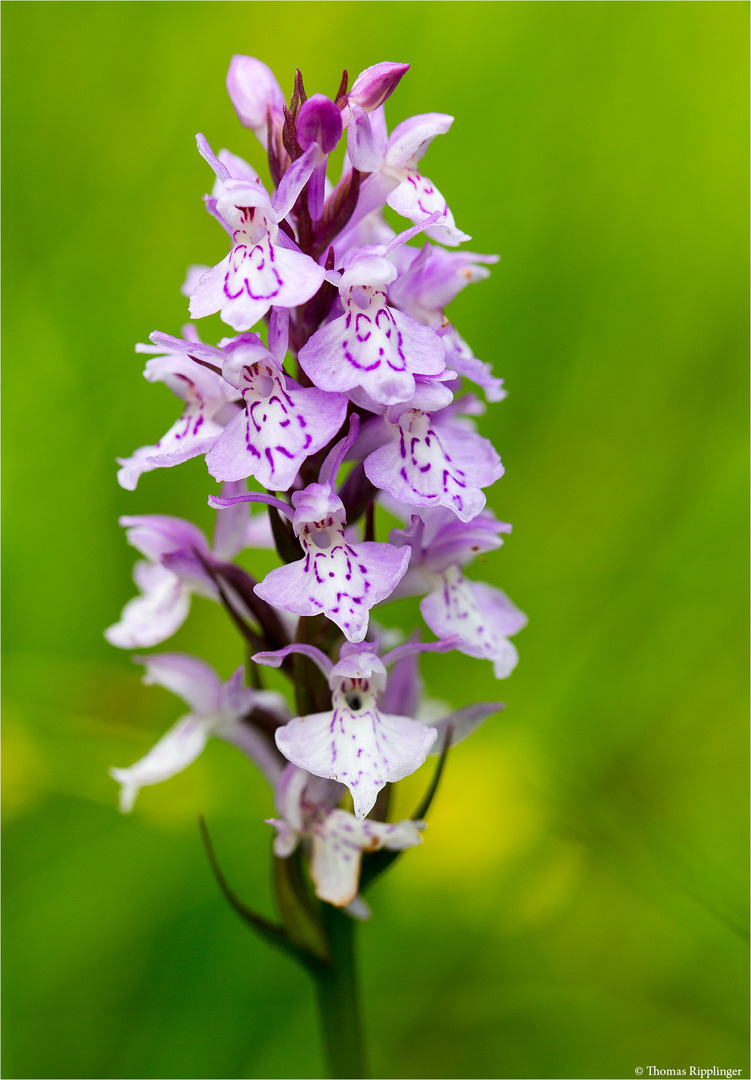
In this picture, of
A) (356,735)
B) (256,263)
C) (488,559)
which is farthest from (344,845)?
(488,559)

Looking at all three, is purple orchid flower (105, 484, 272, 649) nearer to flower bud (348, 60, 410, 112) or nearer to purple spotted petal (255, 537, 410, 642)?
purple spotted petal (255, 537, 410, 642)

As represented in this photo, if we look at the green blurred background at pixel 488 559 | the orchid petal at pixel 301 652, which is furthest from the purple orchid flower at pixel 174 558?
the green blurred background at pixel 488 559

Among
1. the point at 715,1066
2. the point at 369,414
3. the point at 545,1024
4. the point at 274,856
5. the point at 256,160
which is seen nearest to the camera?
the point at 369,414

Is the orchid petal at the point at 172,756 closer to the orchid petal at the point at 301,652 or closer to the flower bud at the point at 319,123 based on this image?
the orchid petal at the point at 301,652

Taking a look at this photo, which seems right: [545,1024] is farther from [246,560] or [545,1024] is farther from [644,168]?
[644,168]

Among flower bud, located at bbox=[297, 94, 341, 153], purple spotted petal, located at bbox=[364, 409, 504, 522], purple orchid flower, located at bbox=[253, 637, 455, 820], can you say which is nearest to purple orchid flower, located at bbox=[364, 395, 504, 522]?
purple spotted petal, located at bbox=[364, 409, 504, 522]

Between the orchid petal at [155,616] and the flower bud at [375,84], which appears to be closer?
the flower bud at [375,84]

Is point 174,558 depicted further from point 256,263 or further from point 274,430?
point 256,263

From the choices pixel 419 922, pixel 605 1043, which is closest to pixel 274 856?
pixel 419 922
